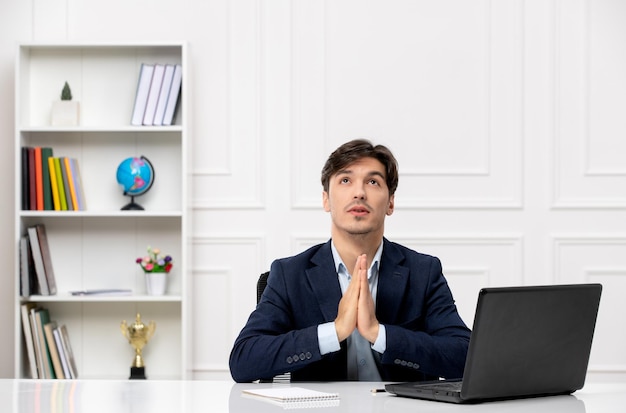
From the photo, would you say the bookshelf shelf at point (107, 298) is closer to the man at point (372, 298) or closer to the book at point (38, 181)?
the book at point (38, 181)

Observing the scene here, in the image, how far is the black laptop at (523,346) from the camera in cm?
180

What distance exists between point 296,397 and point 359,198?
0.84m

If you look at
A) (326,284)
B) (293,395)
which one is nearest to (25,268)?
(326,284)

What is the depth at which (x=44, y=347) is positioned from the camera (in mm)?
4281

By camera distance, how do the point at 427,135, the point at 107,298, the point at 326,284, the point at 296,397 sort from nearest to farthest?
the point at 296,397
the point at 326,284
the point at 107,298
the point at 427,135

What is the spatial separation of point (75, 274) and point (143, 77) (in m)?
1.01

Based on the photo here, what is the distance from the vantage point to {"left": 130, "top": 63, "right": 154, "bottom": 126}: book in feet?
14.2

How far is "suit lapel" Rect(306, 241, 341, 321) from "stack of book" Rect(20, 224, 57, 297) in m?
2.13

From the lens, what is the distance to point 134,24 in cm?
450

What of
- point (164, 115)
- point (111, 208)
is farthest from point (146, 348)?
point (164, 115)

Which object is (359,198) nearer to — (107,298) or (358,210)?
(358,210)

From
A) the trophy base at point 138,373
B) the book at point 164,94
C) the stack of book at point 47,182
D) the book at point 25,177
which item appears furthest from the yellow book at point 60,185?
the trophy base at point 138,373

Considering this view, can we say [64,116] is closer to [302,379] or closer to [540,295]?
[302,379]

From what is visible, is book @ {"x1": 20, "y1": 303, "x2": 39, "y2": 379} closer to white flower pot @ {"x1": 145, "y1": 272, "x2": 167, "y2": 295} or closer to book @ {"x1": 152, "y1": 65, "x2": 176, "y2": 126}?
white flower pot @ {"x1": 145, "y1": 272, "x2": 167, "y2": 295}
